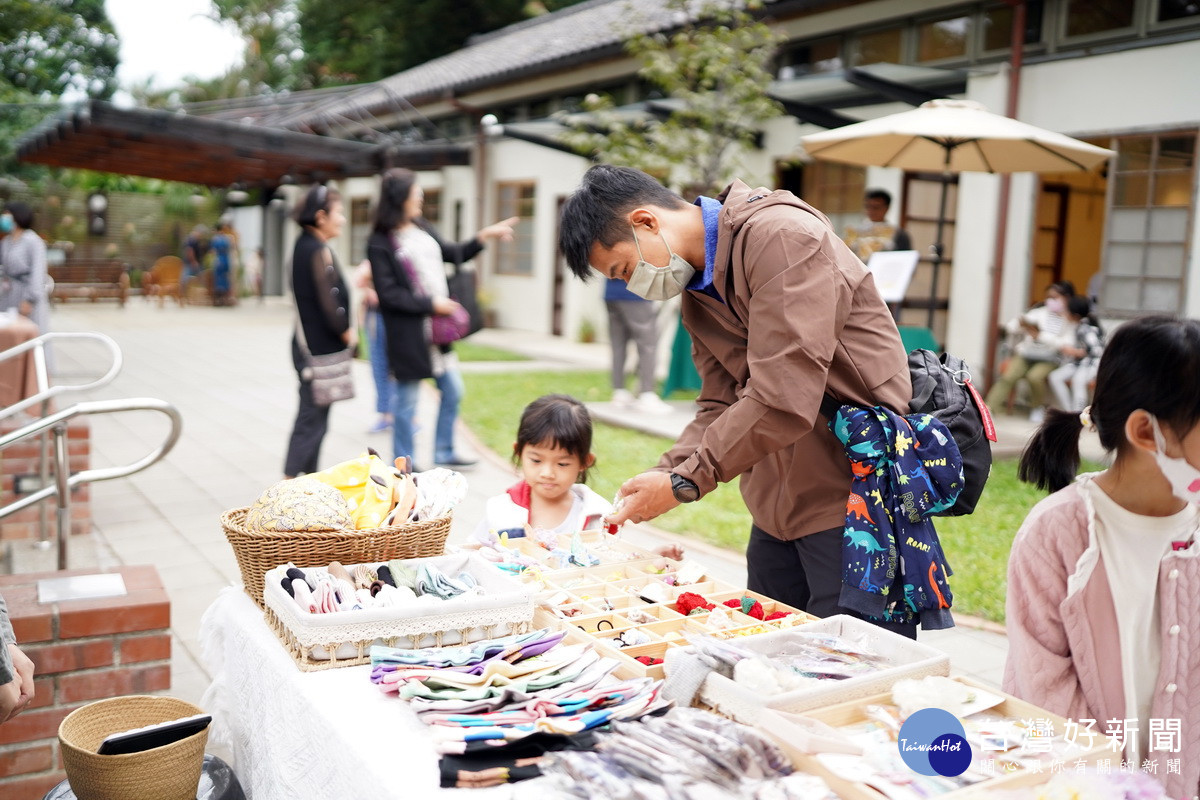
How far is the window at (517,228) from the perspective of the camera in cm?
1817

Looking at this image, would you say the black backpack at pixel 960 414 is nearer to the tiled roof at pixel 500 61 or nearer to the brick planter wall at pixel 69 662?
the brick planter wall at pixel 69 662

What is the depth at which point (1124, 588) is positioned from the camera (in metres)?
2.04

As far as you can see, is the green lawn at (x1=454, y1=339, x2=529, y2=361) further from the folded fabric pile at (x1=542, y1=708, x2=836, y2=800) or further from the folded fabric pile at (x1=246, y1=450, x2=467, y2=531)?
the folded fabric pile at (x1=542, y1=708, x2=836, y2=800)

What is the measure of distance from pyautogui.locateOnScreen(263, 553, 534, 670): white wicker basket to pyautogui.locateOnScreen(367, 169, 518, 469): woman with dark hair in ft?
13.2

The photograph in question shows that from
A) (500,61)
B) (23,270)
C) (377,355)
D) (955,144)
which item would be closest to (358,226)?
(500,61)

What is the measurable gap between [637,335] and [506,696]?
7.37 metres

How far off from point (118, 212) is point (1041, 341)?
96.9ft

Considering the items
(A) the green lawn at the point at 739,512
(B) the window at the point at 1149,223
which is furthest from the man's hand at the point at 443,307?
(B) the window at the point at 1149,223

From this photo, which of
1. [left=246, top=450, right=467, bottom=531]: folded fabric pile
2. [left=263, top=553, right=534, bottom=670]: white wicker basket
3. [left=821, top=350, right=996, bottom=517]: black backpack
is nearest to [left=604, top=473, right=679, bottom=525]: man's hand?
[left=263, top=553, right=534, bottom=670]: white wicker basket

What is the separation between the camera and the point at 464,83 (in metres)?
18.8

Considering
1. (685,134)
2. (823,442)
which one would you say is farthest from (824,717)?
(685,134)

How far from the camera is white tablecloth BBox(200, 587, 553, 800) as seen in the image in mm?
1639

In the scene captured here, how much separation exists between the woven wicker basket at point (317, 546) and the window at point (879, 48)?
32.0 ft

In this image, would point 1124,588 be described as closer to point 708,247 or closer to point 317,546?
point 708,247
